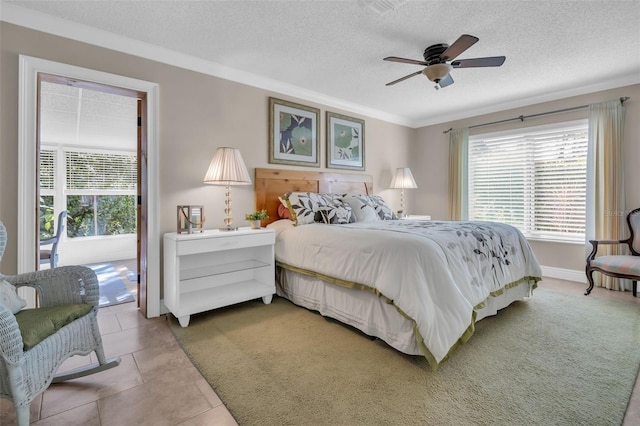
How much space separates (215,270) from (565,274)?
14.8 ft

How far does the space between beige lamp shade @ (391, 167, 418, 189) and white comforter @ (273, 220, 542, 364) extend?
202 cm

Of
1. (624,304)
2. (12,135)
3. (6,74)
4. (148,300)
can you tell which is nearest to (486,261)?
(624,304)

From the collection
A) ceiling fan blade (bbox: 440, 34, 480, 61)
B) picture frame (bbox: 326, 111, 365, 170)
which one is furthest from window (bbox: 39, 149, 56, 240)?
ceiling fan blade (bbox: 440, 34, 480, 61)

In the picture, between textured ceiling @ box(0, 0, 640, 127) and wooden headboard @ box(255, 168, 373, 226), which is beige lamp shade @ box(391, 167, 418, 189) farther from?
textured ceiling @ box(0, 0, 640, 127)

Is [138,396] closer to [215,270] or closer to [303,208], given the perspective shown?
[215,270]

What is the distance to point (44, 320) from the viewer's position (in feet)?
4.89

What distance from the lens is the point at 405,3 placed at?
220 cm

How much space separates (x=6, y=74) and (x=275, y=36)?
2.05 meters

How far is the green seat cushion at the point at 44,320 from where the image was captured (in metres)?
1.38

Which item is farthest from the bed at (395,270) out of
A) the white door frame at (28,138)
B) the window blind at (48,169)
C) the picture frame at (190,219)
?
the window blind at (48,169)

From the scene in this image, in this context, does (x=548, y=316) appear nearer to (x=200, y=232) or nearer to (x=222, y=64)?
(x=200, y=232)

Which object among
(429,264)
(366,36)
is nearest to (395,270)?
(429,264)

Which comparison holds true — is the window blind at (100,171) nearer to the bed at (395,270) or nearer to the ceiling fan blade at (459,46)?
the bed at (395,270)

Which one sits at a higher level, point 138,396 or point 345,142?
point 345,142
